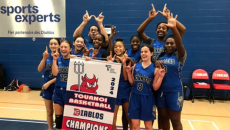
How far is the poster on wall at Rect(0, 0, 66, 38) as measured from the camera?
253 inches

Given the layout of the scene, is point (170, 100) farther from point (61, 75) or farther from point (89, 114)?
point (61, 75)

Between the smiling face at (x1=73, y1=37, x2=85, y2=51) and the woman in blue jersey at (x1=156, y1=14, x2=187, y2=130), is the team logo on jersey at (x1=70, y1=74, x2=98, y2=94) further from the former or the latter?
the woman in blue jersey at (x1=156, y1=14, x2=187, y2=130)

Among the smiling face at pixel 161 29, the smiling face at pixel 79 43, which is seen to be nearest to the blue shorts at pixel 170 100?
the smiling face at pixel 161 29

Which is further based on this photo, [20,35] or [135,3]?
[20,35]

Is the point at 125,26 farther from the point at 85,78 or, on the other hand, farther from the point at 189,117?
the point at 85,78

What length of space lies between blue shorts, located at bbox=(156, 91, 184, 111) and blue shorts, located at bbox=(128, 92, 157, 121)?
5.3 inches

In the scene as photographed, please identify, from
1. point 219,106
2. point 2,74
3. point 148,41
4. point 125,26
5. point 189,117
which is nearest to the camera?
point 148,41

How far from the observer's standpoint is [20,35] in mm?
6738

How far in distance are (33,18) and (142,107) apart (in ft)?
18.5

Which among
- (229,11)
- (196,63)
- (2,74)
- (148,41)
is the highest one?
(229,11)

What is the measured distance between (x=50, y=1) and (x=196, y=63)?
5140 millimetres

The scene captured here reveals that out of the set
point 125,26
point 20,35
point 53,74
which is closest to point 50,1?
point 20,35

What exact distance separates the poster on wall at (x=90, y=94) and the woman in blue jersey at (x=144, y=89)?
0.25 metres

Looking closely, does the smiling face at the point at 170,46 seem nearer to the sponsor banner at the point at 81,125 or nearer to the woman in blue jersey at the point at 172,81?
the woman in blue jersey at the point at 172,81
